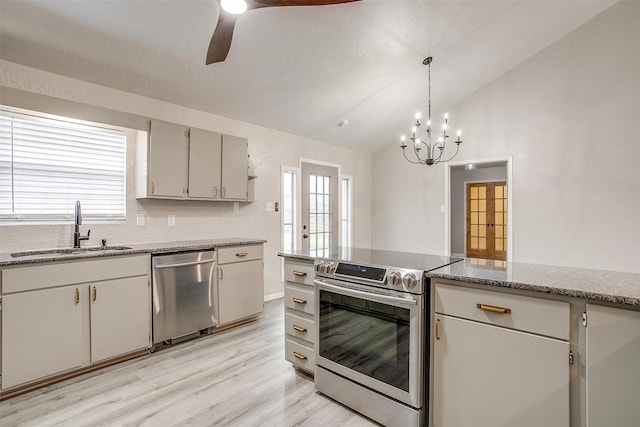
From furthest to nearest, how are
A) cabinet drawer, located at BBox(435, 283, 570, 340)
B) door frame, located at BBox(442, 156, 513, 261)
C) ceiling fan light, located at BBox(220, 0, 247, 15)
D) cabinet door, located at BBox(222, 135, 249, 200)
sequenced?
door frame, located at BBox(442, 156, 513, 261) → cabinet door, located at BBox(222, 135, 249, 200) → ceiling fan light, located at BBox(220, 0, 247, 15) → cabinet drawer, located at BBox(435, 283, 570, 340)

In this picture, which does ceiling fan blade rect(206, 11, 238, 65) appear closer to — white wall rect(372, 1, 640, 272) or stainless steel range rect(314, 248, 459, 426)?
stainless steel range rect(314, 248, 459, 426)

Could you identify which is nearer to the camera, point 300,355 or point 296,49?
point 300,355

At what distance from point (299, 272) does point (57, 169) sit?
2364mm

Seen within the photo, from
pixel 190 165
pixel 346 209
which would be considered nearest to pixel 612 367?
pixel 190 165

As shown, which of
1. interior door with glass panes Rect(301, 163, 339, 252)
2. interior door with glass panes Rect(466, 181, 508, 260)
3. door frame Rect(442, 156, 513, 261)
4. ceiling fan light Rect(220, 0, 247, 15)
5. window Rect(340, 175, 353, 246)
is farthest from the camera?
interior door with glass panes Rect(466, 181, 508, 260)

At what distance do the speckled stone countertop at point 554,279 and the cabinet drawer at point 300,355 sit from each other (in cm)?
115

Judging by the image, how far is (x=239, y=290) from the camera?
339cm

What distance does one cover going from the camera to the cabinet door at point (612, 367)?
46.8 inches

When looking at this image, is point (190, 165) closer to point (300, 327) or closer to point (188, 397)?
point (300, 327)

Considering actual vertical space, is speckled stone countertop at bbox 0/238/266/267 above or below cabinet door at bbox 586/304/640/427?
above

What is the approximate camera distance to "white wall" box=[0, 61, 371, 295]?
8.50 ft

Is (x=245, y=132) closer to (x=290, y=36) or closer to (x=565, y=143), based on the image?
(x=290, y=36)

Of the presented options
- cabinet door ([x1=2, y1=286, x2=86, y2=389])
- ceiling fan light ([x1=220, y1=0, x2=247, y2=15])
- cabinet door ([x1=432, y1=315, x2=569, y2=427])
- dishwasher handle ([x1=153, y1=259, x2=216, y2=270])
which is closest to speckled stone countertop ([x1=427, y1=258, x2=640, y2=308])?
cabinet door ([x1=432, y1=315, x2=569, y2=427])

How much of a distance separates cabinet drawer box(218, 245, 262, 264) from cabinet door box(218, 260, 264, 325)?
Answer: 5cm
